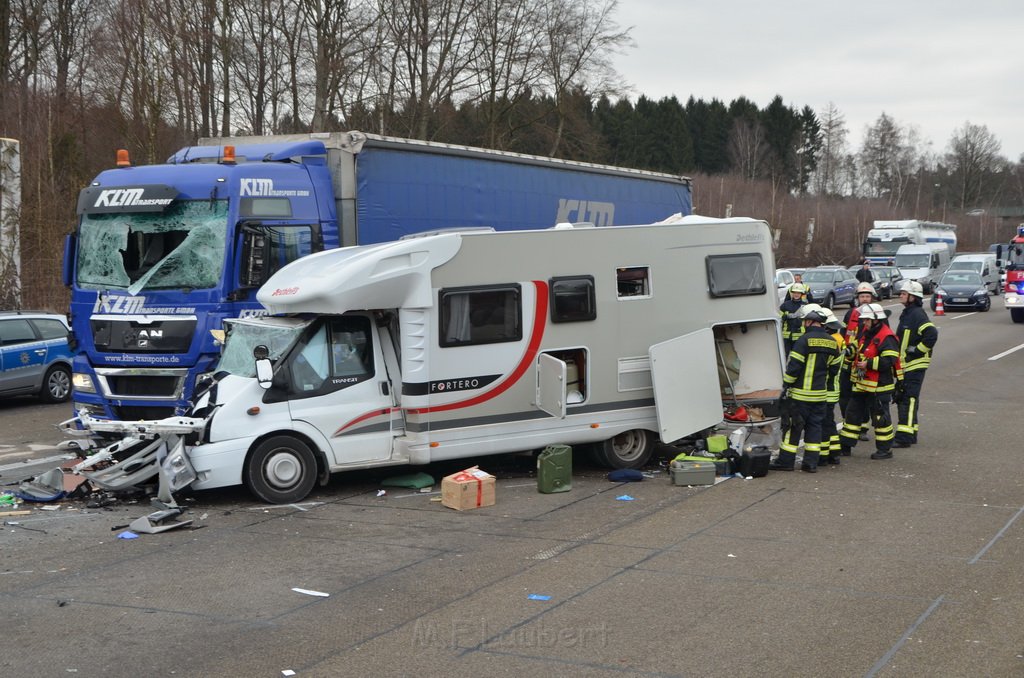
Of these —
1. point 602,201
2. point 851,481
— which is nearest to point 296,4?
point 602,201

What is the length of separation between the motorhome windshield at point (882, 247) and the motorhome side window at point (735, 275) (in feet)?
140

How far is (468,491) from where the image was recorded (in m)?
9.95

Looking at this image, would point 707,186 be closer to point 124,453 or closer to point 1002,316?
point 1002,316

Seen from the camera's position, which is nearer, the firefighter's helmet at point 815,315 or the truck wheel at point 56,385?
the firefighter's helmet at point 815,315

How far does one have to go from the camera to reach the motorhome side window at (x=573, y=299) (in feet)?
36.9

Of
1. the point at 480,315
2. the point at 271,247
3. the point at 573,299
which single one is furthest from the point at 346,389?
the point at 271,247

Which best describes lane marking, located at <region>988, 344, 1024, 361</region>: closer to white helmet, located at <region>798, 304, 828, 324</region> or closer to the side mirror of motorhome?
white helmet, located at <region>798, 304, 828, 324</region>

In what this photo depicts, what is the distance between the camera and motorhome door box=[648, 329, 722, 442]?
1158cm

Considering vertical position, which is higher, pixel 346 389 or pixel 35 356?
pixel 346 389

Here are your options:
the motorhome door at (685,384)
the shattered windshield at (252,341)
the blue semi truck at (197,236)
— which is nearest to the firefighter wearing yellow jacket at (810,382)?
the motorhome door at (685,384)

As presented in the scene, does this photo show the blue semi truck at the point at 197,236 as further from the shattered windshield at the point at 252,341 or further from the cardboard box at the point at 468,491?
the cardboard box at the point at 468,491

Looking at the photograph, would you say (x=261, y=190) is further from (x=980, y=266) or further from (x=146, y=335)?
(x=980, y=266)

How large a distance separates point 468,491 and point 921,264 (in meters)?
40.4

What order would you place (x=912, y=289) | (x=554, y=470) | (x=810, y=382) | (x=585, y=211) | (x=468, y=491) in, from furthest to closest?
(x=585, y=211), (x=912, y=289), (x=810, y=382), (x=554, y=470), (x=468, y=491)
